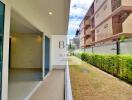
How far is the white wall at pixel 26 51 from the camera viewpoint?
35.0 ft

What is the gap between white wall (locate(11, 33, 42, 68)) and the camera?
10655mm

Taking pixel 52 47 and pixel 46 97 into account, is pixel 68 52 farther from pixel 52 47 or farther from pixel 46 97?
pixel 46 97

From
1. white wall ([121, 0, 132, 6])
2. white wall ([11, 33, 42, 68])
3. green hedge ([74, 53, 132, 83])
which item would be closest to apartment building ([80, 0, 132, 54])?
white wall ([121, 0, 132, 6])

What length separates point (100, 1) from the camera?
55.0 ft

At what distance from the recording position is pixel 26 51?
1072 centimetres

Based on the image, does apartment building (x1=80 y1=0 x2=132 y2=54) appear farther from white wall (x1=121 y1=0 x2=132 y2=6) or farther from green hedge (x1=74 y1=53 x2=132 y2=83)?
green hedge (x1=74 y1=53 x2=132 y2=83)

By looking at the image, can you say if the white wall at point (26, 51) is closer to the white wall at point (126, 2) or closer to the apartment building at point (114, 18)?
the apartment building at point (114, 18)

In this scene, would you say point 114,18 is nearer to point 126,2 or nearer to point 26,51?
point 126,2

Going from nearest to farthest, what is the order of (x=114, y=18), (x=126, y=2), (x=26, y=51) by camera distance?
(x=26, y=51)
(x=126, y=2)
(x=114, y=18)

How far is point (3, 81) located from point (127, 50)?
5410 millimetres

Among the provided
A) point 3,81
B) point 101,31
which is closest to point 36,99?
point 3,81

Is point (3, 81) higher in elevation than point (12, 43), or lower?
lower

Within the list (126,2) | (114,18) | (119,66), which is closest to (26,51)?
(119,66)

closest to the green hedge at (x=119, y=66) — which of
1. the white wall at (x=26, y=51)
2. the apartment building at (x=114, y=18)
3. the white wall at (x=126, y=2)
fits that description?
the apartment building at (x=114, y=18)
